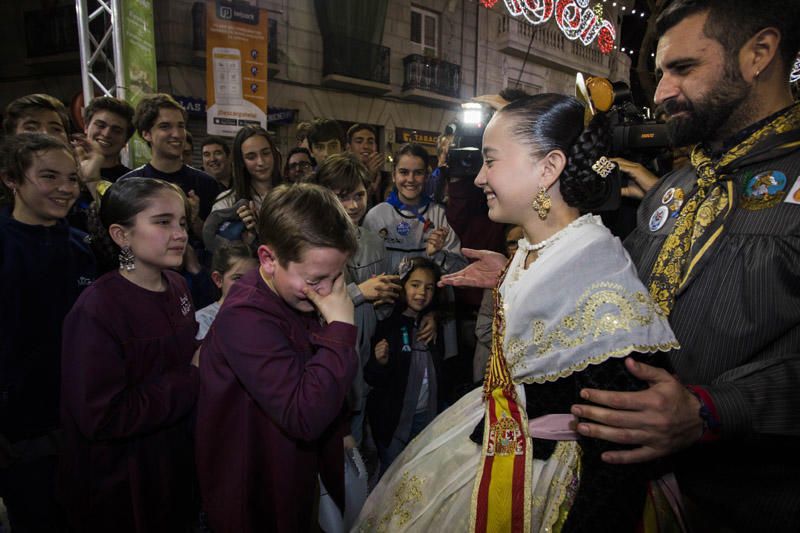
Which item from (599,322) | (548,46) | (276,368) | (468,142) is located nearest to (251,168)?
(468,142)

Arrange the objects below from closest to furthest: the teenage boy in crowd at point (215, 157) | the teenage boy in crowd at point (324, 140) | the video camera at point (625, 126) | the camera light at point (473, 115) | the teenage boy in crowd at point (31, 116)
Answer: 1. the video camera at point (625, 126)
2. the teenage boy in crowd at point (31, 116)
3. the camera light at point (473, 115)
4. the teenage boy in crowd at point (324, 140)
5. the teenage boy in crowd at point (215, 157)

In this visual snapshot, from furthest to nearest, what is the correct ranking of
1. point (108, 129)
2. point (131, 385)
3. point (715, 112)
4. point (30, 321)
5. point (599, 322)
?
point (108, 129) < point (30, 321) < point (131, 385) < point (715, 112) < point (599, 322)

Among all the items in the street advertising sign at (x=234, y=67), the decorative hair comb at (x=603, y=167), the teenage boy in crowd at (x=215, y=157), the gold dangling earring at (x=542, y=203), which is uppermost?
the street advertising sign at (x=234, y=67)

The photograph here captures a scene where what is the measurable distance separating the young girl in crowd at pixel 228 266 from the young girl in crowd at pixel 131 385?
69 centimetres

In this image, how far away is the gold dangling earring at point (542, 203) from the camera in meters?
1.52

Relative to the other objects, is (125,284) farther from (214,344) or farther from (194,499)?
(194,499)

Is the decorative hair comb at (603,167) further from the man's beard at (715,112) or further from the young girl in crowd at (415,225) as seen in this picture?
the young girl in crowd at (415,225)

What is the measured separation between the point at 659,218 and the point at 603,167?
0.45 meters

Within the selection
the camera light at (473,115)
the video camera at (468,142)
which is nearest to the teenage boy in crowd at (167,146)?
the video camera at (468,142)

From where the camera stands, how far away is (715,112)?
1509 millimetres

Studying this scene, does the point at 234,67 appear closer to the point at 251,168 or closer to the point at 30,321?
the point at 251,168

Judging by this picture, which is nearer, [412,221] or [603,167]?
[603,167]

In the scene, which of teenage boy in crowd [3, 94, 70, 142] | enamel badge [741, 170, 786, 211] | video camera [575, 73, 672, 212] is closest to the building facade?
teenage boy in crowd [3, 94, 70, 142]

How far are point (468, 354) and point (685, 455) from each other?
243 cm
